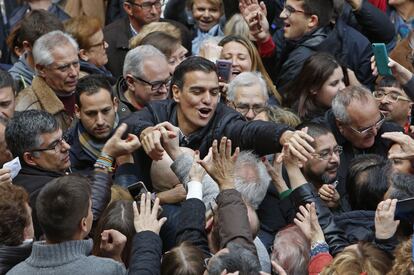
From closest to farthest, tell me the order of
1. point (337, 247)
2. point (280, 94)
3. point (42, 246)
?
point (42, 246), point (337, 247), point (280, 94)

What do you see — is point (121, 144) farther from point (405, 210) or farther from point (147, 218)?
point (405, 210)

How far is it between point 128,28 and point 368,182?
3646mm

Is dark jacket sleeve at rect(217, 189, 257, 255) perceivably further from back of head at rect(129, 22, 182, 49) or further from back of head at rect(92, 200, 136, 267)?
back of head at rect(129, 22, 182, 49)

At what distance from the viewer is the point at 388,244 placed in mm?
5512

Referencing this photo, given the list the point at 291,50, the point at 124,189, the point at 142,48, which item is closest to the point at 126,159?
the point at 124,189

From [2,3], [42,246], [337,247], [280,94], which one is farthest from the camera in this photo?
[2,3]

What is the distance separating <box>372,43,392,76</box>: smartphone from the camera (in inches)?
285

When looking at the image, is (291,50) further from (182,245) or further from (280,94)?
→ (182,245)

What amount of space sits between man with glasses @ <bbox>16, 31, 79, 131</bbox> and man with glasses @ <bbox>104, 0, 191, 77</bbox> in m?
1.14

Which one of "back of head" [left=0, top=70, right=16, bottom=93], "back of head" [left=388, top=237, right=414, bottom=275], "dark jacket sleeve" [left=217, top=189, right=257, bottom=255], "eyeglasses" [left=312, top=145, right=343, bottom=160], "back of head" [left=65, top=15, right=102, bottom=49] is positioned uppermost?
"back of head" [left=388, top=237, right=414, bottom=275]

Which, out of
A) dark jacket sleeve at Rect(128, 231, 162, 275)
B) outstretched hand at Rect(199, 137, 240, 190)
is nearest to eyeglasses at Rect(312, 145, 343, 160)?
outstretched hand at Rect(199, 137, 240, 190)

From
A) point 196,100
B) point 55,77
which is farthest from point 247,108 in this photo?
point 55,77

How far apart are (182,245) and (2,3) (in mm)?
5657

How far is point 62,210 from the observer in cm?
518
